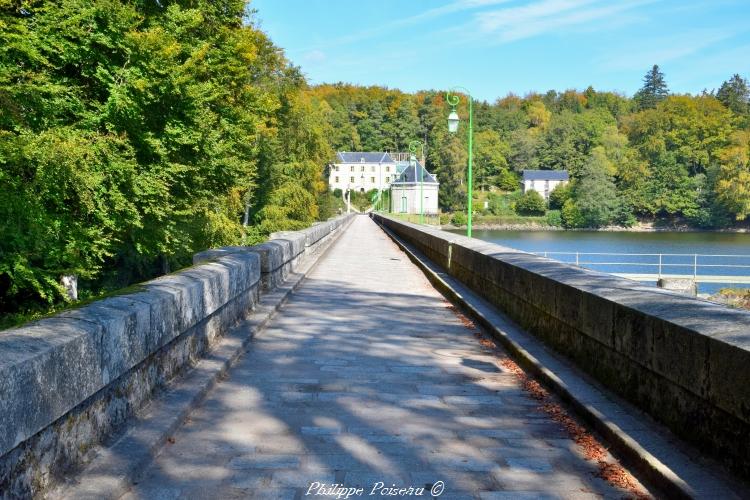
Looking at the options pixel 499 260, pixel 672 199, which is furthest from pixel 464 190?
pixel 499 260

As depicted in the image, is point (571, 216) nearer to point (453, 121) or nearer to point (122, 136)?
point (453, 121)

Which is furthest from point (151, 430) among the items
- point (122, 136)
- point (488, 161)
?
point (488, 161)

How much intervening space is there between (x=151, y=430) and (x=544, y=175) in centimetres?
16180

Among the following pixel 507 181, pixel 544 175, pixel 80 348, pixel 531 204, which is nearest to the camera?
pixel 80 348

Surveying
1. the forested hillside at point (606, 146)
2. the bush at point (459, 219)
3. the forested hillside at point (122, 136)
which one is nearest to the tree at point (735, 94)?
the forested hillside at point (606, 146)

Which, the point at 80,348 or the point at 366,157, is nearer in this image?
the point at 80,348

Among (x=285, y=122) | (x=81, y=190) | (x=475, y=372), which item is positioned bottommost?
(x=475, y=372)

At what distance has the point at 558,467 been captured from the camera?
4.33 meters

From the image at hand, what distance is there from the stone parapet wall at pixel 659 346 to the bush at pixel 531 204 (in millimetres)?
143135

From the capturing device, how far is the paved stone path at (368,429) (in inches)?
157

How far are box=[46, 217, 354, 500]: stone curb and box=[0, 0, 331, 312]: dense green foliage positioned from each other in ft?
36.0

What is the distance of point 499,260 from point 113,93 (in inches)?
566

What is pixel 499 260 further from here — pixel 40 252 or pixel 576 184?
pixel 576 184

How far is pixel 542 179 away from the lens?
526ft
